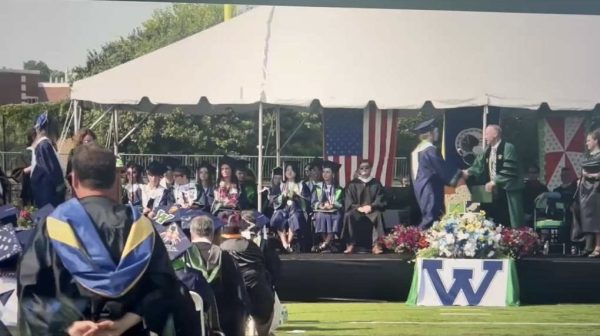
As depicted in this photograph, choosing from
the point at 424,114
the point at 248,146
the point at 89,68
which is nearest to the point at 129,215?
the point at 89,68

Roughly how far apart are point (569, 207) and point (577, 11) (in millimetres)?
3795

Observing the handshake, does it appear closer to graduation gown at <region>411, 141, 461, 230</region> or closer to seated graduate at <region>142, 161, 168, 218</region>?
graduation gown at <region>411, 141, 461, 230</region>

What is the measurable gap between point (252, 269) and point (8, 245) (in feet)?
8.81

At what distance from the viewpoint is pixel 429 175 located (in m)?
12.0

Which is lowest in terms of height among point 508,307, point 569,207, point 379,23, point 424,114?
point 508,307

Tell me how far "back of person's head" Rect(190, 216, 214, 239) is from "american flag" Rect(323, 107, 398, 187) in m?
4.74

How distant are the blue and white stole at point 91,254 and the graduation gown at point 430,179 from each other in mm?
7572

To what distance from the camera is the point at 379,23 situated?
1111 centimetres

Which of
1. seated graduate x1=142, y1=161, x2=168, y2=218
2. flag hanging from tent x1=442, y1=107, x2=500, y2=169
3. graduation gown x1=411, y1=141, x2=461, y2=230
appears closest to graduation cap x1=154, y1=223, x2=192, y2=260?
seated graduate x1=142, y1=161, x2=168, y2=218

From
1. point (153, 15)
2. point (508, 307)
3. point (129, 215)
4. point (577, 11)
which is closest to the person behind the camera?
point (129, 215)

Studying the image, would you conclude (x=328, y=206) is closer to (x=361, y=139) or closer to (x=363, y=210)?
(x=363, y=210)

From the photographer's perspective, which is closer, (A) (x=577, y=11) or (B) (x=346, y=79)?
(A) (x=577, y=11)

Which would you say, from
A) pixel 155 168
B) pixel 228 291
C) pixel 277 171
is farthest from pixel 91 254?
pixel 277 171

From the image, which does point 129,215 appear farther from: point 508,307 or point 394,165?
point 394,165
